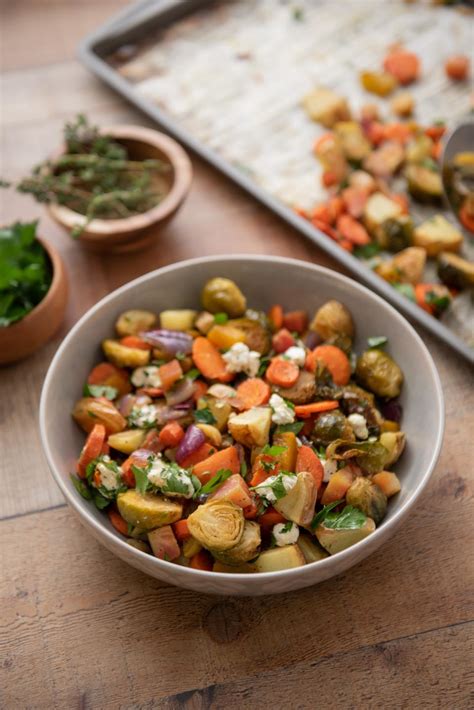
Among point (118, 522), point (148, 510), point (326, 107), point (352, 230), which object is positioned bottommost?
point (118, 522)

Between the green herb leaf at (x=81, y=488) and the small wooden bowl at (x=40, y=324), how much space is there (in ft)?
1.38

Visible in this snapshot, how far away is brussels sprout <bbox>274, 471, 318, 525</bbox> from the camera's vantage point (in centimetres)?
144

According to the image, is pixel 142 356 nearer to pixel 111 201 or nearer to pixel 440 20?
pixel 111 201

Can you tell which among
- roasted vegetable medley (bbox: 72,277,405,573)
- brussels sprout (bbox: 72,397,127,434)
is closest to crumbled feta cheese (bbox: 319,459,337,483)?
roasted vegetable medley (bbox: 72,277,405,573)

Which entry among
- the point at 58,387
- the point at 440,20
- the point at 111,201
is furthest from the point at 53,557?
the point at 440,20

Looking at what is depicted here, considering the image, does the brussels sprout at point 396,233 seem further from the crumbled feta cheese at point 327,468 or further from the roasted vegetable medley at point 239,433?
the crumbled feta cheese at point 327,468

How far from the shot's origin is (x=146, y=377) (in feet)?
5.63

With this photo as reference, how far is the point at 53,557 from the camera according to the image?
1631 mm

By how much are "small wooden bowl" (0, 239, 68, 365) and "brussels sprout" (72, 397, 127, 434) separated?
10.8 inches

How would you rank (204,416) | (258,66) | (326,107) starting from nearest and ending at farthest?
(204,416) → (326,107) → (258,66)

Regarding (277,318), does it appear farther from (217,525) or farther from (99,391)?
(217,525)

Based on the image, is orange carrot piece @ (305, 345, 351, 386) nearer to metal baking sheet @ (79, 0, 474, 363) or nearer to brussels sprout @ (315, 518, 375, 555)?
brussels sprout @ (315, 518, 375, 555)

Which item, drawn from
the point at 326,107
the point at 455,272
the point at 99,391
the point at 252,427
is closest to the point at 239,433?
the point at 252,427

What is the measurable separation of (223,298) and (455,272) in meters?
0.60
